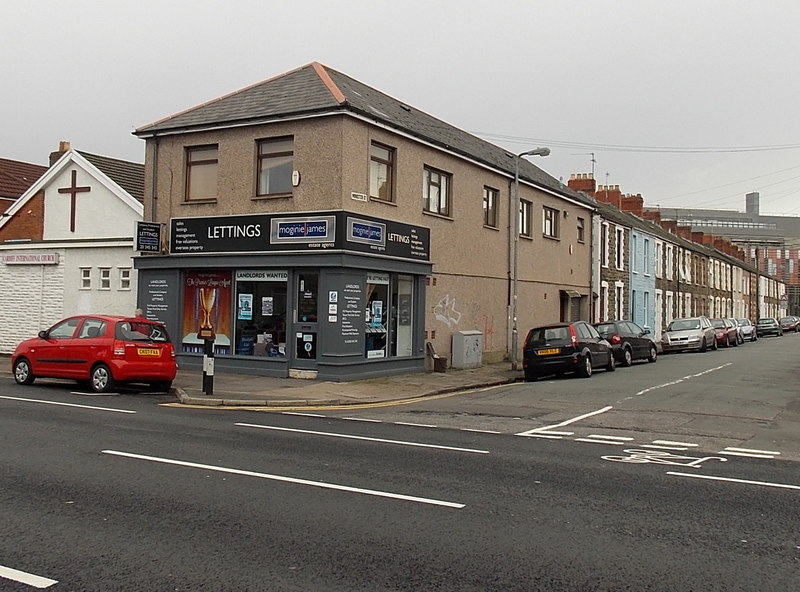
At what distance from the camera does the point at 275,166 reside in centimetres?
1931

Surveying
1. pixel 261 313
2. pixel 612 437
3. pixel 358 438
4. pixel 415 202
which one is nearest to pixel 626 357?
pixel 415 202

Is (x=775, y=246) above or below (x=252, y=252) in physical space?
above

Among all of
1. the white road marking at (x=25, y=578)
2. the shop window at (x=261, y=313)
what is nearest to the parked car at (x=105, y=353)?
the shop window at (x=261, y=313)

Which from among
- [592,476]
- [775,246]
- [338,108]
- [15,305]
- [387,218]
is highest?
[775,246]

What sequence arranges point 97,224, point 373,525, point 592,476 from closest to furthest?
1. point 373,525
2. point 592,476
3. point 97,224

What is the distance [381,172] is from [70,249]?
33.9 feet

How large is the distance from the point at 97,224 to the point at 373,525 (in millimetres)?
20235

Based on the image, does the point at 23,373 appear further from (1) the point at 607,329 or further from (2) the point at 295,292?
(1) the point at 607,329

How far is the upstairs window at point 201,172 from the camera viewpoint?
2030 centimetres

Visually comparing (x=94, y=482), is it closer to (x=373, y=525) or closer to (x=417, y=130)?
(x=373, y=525)

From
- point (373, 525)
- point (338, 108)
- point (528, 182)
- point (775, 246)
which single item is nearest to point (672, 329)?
point (528, 182)

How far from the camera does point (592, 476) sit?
25.9 feet

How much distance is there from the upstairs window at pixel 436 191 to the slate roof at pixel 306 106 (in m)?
0.85

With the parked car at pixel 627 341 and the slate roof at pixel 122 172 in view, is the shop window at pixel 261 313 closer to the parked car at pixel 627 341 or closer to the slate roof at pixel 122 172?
the slate roof at pixel 122 172
